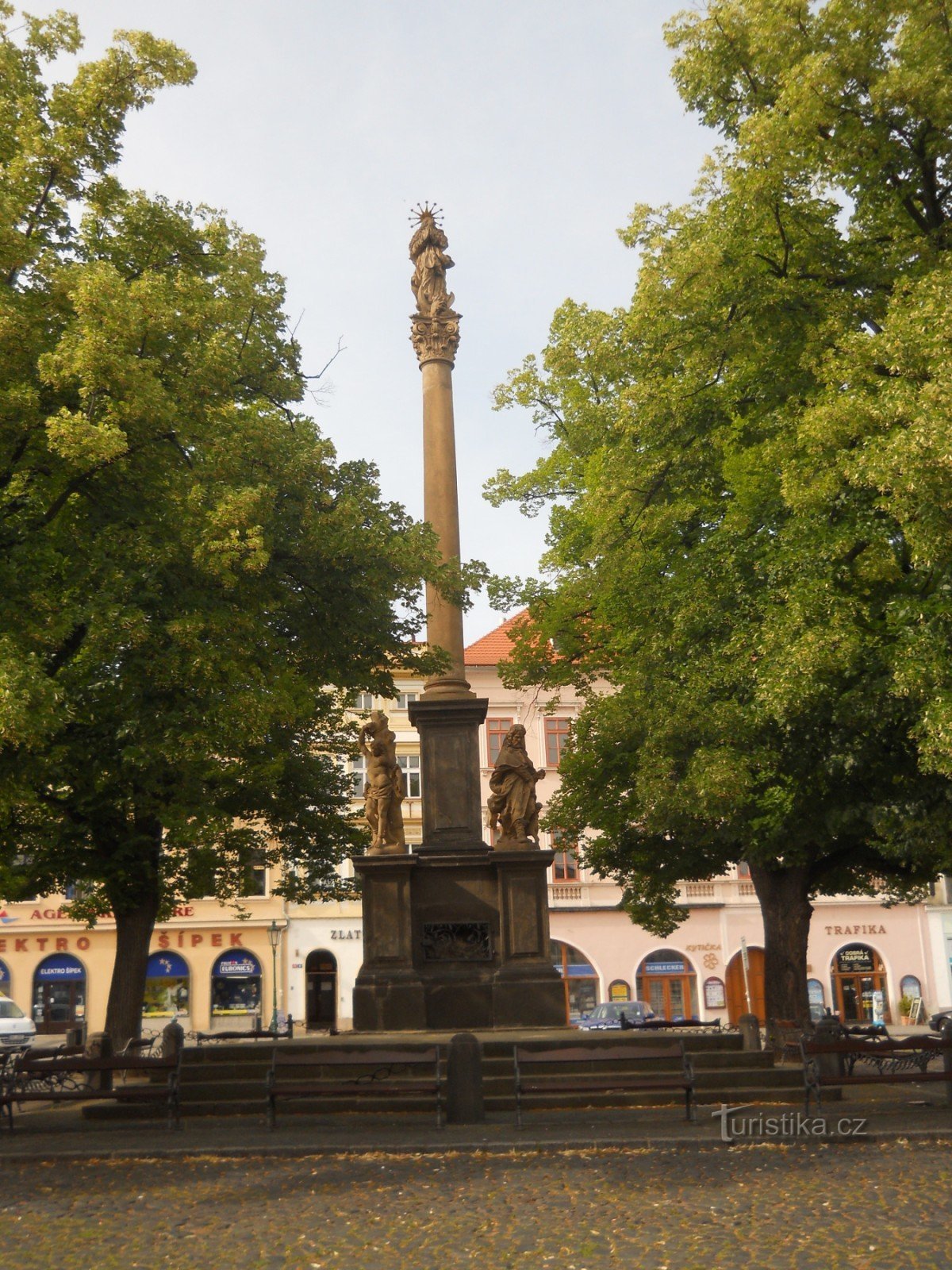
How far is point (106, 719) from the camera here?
1499 centimetres

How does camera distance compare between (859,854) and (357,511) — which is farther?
(859,854)

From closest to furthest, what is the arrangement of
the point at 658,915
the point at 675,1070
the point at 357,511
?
the point at 675,1070 < the point at 357,511 < the point at 658,915

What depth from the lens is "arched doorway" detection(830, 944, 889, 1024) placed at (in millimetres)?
40750

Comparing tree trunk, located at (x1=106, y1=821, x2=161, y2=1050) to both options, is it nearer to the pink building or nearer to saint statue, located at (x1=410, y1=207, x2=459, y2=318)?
saint statue, located at (x1=410, y1=207, x2=459, y2=318)

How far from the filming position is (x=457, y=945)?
14953mm

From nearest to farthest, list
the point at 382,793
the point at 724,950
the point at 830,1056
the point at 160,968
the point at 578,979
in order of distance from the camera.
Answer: the point at 830,1056 < the point at 382,793 < the point at 578,979 < the point at 724,950 < the point at 160,968

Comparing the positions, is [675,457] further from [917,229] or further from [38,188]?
[38,188]

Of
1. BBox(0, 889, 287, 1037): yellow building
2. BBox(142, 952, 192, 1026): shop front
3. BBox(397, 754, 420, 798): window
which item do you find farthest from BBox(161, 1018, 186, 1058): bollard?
BBox(397, 754, 420, 798): window

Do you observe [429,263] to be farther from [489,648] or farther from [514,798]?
[489,648]

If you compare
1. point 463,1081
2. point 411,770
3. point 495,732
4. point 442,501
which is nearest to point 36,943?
point 411,770

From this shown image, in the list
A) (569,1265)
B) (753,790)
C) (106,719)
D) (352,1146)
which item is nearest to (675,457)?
(753,790)

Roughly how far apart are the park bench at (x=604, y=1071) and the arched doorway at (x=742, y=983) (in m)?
28.6

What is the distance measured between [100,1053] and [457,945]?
17.1ft

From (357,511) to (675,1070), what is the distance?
22.7 ft
